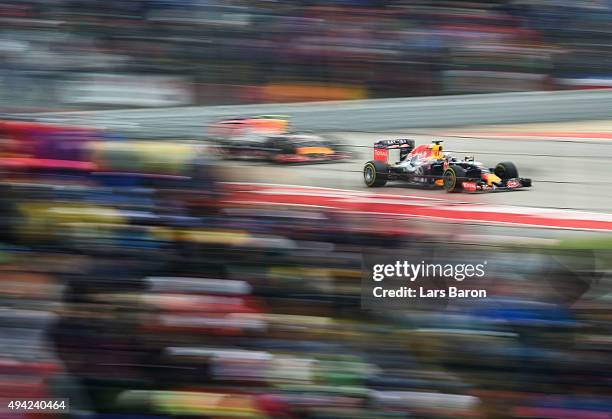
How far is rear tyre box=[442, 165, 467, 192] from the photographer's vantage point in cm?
270

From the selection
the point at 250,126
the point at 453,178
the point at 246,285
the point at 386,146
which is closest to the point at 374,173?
the point at 386,146


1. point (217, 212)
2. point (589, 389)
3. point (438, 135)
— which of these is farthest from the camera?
point (438, 135)

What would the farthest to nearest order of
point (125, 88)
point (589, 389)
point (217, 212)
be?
point (125, 88) < point (217, 212) < point (589, 389)

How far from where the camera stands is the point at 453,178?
9.00 feet

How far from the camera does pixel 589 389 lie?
78.0 inches

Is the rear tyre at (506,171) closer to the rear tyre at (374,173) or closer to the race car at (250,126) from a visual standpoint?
the rear tyre at (374,173)

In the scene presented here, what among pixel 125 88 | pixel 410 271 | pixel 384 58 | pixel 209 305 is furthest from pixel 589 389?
pixel 125 88

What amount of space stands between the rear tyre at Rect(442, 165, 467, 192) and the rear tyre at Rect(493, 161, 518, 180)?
113 mm

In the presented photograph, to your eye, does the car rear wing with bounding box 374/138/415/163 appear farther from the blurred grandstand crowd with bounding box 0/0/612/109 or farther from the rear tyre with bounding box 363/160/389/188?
the blurred grandstand crowd with bounding box 0/0/612/109

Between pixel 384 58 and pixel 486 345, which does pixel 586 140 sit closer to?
pixel 384 58

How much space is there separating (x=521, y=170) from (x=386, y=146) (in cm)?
45

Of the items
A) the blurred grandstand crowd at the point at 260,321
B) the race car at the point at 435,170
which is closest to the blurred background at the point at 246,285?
the blurred grandstand crowd at the point at 260,321

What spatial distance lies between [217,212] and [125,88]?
0.73 m

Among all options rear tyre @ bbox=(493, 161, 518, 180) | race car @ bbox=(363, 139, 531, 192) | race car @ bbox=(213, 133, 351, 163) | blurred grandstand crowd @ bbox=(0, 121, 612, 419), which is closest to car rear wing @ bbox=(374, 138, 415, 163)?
race car @ bbox=(363, 139, 531, 192)
